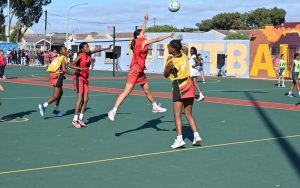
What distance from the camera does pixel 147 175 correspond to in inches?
287

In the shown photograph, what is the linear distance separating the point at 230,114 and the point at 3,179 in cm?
904

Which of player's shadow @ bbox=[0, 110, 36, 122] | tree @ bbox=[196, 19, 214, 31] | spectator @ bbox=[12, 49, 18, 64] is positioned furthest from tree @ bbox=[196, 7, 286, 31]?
player's shadow @ bbox=[0, 110, 36, 122]

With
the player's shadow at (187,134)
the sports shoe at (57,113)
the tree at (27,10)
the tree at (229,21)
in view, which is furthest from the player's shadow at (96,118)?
the tree at (229,21)

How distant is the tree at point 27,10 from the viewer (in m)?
76.0

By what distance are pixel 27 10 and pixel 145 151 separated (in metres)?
72.4

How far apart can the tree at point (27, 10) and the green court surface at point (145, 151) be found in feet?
210

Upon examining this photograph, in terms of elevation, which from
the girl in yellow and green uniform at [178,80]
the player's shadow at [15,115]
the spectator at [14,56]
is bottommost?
the player's shadow at [15,115]

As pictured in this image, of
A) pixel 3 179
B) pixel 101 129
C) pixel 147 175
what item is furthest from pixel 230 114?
pixel 3 179

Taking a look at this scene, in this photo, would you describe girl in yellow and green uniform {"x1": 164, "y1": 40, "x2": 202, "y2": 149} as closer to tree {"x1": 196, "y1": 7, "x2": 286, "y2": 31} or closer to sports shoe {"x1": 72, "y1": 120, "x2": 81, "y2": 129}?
sports shoe {"x1": 72, "y1": 120, "x2": 81, "y2": 129}

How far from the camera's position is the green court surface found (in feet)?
23.1

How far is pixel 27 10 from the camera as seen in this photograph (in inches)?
3071

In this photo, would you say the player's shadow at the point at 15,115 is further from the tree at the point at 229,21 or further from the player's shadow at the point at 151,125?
the tree at the point at 229,21

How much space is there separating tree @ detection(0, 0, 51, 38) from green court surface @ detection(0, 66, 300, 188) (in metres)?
64.0

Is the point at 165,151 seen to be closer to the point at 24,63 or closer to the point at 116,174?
the point at 116,174
